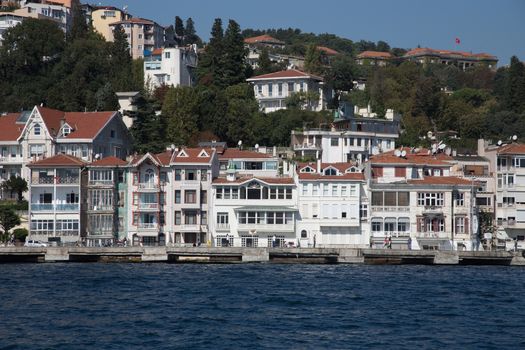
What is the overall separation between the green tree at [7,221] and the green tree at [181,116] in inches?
730

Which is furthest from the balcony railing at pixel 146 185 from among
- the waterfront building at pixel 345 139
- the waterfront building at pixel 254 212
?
the waterfront building at pixel 345 139

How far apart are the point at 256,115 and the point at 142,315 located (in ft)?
180

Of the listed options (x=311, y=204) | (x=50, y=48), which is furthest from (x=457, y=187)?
(x=50, y=48)

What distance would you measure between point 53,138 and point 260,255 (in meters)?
23.8

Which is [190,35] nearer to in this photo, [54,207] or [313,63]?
[313,63]

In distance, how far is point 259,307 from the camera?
5544 cm

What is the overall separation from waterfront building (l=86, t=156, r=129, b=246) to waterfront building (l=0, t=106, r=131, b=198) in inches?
179

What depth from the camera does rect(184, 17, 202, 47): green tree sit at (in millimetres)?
163750

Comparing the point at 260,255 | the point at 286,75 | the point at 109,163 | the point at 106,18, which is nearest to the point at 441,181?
the point at 260,255

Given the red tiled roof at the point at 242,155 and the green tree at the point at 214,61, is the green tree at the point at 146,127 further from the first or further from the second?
the green tree at the point at 214,61

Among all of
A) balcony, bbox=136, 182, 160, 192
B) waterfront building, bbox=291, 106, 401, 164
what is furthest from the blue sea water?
waterfront building, bbox=291, 106, 401, 164

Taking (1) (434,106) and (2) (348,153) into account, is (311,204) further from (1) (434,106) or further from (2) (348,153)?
(1) (434,106)

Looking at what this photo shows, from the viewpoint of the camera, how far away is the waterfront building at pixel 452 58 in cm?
18225

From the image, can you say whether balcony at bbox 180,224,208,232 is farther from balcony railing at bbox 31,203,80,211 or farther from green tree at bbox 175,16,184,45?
green tree at bbox 175,16,184,45
